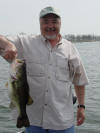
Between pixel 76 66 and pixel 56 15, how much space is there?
0.94 metres

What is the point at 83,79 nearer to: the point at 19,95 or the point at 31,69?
the point at 31,69

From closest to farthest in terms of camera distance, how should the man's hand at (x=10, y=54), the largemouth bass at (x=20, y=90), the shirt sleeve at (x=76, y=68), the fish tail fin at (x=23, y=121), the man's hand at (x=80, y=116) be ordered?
the man's hand at (x=10, y=54) → the largemouth bass at (x=20, y=90) → the fish tail fin at (x=23, y=121) → the shirt sleeve at (x=76, y=68) → the man's hand at (x=80, y=116)

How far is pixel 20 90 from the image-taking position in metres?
Answer: 3.90

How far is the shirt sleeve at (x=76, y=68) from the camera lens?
4496 mm

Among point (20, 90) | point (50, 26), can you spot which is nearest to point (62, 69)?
point (50, 26)

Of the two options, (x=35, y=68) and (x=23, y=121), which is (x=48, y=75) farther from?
(x=23, y=121)

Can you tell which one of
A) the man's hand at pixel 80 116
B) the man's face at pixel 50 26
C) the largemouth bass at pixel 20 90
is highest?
the man's face at pixel 50 26

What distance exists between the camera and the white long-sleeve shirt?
423 centimetres

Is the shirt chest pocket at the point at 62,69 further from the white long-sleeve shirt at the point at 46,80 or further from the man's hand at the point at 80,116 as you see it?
the man's hand at the point at 80,116

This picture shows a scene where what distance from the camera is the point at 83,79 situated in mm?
4750

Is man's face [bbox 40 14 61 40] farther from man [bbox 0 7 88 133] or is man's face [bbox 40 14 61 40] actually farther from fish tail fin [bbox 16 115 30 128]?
fish tail fin [bbox 16 115 30 128]

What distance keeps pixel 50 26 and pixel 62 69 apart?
0.74 meters

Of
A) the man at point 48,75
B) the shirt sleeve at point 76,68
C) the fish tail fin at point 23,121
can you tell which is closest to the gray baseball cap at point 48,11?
the man at point 48,75

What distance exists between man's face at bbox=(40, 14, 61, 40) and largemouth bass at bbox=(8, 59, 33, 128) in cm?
80
